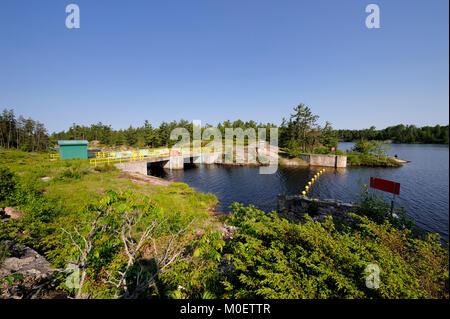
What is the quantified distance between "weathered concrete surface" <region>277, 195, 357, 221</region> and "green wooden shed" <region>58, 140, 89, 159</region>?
27.2m

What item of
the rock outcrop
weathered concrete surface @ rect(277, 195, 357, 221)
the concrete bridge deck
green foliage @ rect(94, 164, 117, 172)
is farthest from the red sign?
the concrete bridge deck

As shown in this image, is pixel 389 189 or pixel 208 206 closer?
pixel 389 189

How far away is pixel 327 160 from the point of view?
39.4 meters

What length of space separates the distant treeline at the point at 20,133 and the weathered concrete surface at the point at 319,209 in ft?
279

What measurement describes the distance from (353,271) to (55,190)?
18.2 meters

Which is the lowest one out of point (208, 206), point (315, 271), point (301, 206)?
point (208, 206)

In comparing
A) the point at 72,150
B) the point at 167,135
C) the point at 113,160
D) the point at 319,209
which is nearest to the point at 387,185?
the point at 319,209

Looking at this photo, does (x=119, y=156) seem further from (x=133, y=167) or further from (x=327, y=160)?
(x=327, y=160)

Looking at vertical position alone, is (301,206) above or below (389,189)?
below

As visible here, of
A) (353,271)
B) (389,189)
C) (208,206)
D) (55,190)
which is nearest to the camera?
(353,271)
